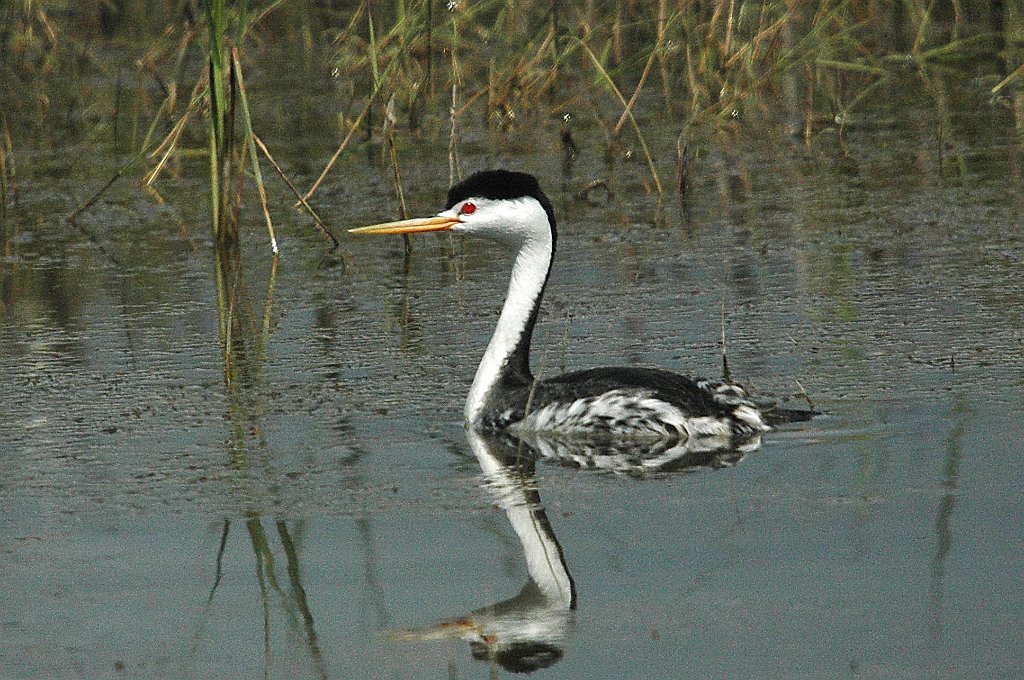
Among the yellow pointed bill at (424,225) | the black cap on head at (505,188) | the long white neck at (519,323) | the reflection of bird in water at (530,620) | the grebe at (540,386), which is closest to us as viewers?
the reflection of bird in water at (530,620)

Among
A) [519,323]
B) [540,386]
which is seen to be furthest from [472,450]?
[519,323]

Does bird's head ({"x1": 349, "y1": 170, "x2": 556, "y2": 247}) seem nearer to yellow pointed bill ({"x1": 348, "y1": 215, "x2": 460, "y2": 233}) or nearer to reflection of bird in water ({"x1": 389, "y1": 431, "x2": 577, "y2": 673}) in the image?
yellow pointed bill ({"x1": 348, "y1": 215, "x2": 460, "y2": 233})

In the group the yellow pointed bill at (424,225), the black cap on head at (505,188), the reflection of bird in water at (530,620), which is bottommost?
the reflection of bird in water at (530,620)

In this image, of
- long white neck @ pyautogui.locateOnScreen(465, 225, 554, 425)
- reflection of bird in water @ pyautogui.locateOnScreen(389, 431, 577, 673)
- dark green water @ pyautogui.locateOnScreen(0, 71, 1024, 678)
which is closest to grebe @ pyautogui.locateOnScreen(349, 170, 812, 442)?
long white neck @ pyautogui.locateOnScreen(465, 225, 554, 425)

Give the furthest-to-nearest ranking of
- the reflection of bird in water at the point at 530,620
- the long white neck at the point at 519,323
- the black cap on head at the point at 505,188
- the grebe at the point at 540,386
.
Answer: the black cap on head at the point at 505,188 → the long white neck at the point at 519,323 → the grebe at the point at 540,386 → the reflection of bird in water at the point at 530,620

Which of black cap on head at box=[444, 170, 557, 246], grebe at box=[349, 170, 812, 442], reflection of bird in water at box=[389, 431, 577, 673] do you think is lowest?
reflection of bird in water at box=[389, 431, 577, 673]

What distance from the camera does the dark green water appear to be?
462 centimetres

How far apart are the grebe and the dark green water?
189mm

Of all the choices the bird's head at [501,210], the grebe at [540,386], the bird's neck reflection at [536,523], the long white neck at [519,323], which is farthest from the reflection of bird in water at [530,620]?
the bird's head at [501,210]

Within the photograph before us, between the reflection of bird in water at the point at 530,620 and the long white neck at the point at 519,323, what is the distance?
1408 millimetres

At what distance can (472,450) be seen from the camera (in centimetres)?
649

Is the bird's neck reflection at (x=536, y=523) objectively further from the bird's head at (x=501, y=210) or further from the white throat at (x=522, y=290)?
the bird's head at (x=501, y=210)

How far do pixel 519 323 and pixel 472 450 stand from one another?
77cm

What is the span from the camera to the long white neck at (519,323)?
22.8 feet
